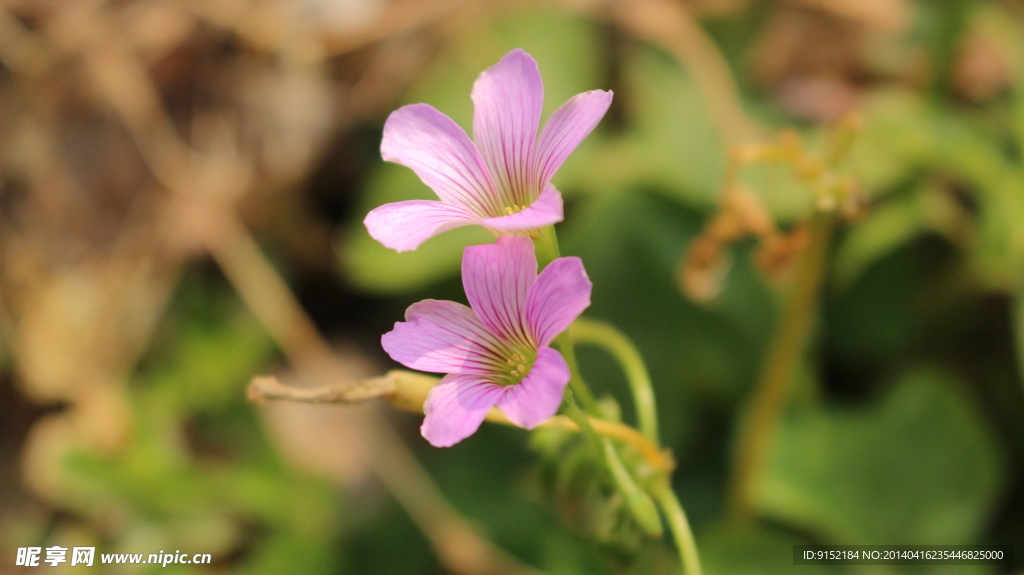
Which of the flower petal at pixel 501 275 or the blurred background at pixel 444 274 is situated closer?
the flower petal at pixel 501 275

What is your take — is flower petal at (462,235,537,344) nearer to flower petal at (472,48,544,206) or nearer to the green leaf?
flower petal at (472,48,544,206)

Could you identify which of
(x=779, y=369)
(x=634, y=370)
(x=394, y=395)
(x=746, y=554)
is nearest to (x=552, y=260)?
(x=394, y=395)

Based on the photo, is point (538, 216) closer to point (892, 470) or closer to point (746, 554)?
point (746, 554)

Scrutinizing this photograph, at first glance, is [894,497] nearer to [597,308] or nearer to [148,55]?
[597,308]

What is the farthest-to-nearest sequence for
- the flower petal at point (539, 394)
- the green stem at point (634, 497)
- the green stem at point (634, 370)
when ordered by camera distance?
1. the green stem at point (634, 370)
2. the green stem at point (634, 497)
3. the flower petal at point (539, 394)

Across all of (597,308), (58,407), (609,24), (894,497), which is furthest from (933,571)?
(58,407)

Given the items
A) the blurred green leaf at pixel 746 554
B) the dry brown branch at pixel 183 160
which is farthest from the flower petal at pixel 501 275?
the dry brown branch at pixel 183 160

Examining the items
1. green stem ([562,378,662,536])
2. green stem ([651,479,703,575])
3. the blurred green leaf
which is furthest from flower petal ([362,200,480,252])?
the blurred green leaf

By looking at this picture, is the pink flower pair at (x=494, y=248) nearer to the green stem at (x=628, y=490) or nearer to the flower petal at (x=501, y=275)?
the flower petal at (x=501, y=275)
